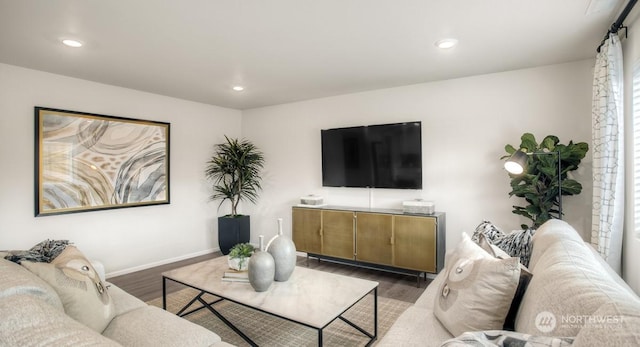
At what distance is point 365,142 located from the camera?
4.41 m

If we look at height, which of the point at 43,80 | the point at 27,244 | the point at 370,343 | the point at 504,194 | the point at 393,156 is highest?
the point at 43,80

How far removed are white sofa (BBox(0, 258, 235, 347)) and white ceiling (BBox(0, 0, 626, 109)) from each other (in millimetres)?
1719

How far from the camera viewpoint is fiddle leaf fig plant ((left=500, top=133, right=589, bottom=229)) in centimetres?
295

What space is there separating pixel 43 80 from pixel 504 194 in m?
5.06

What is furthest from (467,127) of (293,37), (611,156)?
(293,37)

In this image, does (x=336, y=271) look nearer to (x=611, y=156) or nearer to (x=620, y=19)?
(x=611, y=156)

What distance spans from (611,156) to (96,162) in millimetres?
5017

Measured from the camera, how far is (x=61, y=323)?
0.88m

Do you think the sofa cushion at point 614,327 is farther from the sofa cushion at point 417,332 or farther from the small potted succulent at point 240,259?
the small potted succulent at point 240,259

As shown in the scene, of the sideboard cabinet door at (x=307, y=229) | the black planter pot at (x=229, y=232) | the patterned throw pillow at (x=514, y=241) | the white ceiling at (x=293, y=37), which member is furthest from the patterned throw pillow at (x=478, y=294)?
the black planter pot at (x=229, y=232)

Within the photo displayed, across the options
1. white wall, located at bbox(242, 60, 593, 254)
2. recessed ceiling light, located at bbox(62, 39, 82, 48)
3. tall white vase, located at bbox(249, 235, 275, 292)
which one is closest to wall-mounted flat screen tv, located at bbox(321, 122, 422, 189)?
white wall, located at bbox(242, 60, 593, 254)

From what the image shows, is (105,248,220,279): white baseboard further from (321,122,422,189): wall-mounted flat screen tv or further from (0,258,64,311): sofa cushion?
(0,258,64,311): sofa cushion

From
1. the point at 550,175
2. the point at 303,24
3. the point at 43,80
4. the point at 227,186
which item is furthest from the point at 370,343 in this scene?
the point at 43,80

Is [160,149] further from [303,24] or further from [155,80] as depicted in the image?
[303,24]
